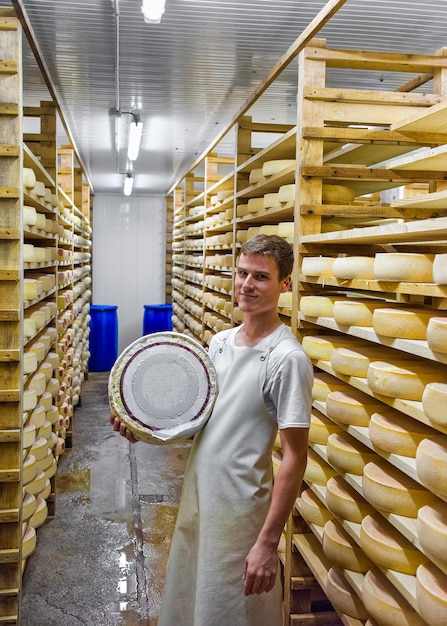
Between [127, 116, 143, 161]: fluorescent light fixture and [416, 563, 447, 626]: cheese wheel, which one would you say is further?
[127, 116, 143, 161]: fluorescent light fixture

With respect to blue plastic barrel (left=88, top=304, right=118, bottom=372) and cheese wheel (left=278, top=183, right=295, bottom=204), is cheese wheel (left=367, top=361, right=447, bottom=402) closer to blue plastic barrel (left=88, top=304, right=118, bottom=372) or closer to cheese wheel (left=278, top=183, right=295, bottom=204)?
cheese wheel (left=278, top=183, right=295, bottom=204)

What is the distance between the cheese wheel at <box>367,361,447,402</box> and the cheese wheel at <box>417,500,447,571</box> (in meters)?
0.40

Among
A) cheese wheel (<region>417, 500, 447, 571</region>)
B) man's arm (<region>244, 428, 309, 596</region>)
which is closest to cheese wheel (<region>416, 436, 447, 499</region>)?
cheese wheel (<region>417, 500, 447, 571</region>)

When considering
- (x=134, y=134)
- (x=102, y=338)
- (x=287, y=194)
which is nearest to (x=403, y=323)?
(x=287, y=194)

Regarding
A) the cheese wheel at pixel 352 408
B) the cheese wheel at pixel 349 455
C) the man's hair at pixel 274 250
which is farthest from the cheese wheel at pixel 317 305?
the man's hair at pixel 274 250

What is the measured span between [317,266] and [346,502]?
103 cm

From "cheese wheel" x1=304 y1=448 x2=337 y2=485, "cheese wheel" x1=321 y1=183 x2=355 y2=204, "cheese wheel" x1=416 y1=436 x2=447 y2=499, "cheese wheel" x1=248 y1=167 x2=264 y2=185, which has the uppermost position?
"cheese wheel" x1=248 y1=167 x2=264 y2=185

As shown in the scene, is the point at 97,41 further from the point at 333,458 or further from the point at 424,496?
the point at 424,496

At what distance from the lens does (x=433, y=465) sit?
1754 mm

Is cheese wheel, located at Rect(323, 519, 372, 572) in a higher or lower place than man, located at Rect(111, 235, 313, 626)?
lower

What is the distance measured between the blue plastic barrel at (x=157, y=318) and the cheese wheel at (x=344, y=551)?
9552 millimetres

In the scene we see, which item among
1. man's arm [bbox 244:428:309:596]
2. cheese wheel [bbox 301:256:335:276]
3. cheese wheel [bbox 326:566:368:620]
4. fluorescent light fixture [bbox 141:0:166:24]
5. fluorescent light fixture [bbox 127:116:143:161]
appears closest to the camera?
man's arm [bbox 244:428:309:596]

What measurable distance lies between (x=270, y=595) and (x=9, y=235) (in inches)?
77.3

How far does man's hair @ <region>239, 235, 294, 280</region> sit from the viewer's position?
213cm
